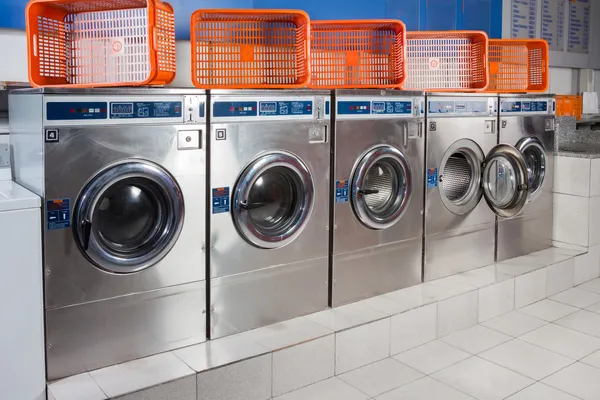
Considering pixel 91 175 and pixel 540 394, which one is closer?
pixel 91 175

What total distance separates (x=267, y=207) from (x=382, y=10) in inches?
89.8

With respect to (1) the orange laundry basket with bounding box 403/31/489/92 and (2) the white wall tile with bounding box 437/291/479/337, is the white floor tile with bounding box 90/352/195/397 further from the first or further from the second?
(1) the orange laundry basket with bounding box 403/31/489/92

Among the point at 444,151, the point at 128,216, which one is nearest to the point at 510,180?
the point at 444,151

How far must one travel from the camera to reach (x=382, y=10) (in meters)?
5.09

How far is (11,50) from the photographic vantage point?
3500mm

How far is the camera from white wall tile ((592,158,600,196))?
522 centimetres

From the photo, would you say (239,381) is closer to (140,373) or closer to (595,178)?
(140,373)

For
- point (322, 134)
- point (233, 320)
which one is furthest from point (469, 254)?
point (233, 320)

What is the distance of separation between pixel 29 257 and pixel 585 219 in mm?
4253

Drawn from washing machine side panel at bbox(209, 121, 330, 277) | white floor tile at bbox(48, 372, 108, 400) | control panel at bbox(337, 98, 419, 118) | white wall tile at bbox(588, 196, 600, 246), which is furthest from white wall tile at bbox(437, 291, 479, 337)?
white floor tile at bbox(48, 372, 108, 400)

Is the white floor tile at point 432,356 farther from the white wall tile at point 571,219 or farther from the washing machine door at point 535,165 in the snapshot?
the white wall tile at point 571,219

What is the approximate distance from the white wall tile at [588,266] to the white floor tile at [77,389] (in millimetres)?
3832

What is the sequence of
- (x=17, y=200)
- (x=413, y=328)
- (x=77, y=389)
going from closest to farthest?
(x=17, y=200)
(x=77, y=389)
(x=413, y=328)

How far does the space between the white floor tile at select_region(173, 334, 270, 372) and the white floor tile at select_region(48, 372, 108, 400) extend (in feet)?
1.44
